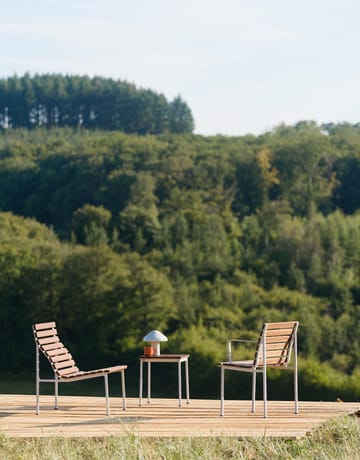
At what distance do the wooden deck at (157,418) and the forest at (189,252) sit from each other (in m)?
18.7

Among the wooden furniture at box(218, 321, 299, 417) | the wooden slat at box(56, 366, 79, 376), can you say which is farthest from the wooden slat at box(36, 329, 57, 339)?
the wooden furniture at box(218, 321, 299, 417)

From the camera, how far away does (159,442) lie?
571cm

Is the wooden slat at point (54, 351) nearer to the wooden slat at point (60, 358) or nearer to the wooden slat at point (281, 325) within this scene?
the wooden slat at point (60, 358)

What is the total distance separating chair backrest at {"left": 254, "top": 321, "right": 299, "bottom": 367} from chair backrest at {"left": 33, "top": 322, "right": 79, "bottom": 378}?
142 cm

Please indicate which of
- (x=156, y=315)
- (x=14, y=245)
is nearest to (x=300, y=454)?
(x=156, y=315)

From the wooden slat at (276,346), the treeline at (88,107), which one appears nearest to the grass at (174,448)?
the wooden slat at (276,346)

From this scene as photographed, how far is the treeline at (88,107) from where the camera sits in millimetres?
73312

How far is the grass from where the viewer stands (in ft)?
17.8

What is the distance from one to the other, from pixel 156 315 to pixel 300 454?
2479cm

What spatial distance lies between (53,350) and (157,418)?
1002 millimetres

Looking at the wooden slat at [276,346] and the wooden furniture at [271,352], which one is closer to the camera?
the wooden furniture at [271,352]

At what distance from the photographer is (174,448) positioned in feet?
18.2

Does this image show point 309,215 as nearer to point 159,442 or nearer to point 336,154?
point 336,154

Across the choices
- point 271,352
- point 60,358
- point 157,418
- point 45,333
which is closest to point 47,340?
point 45,333
